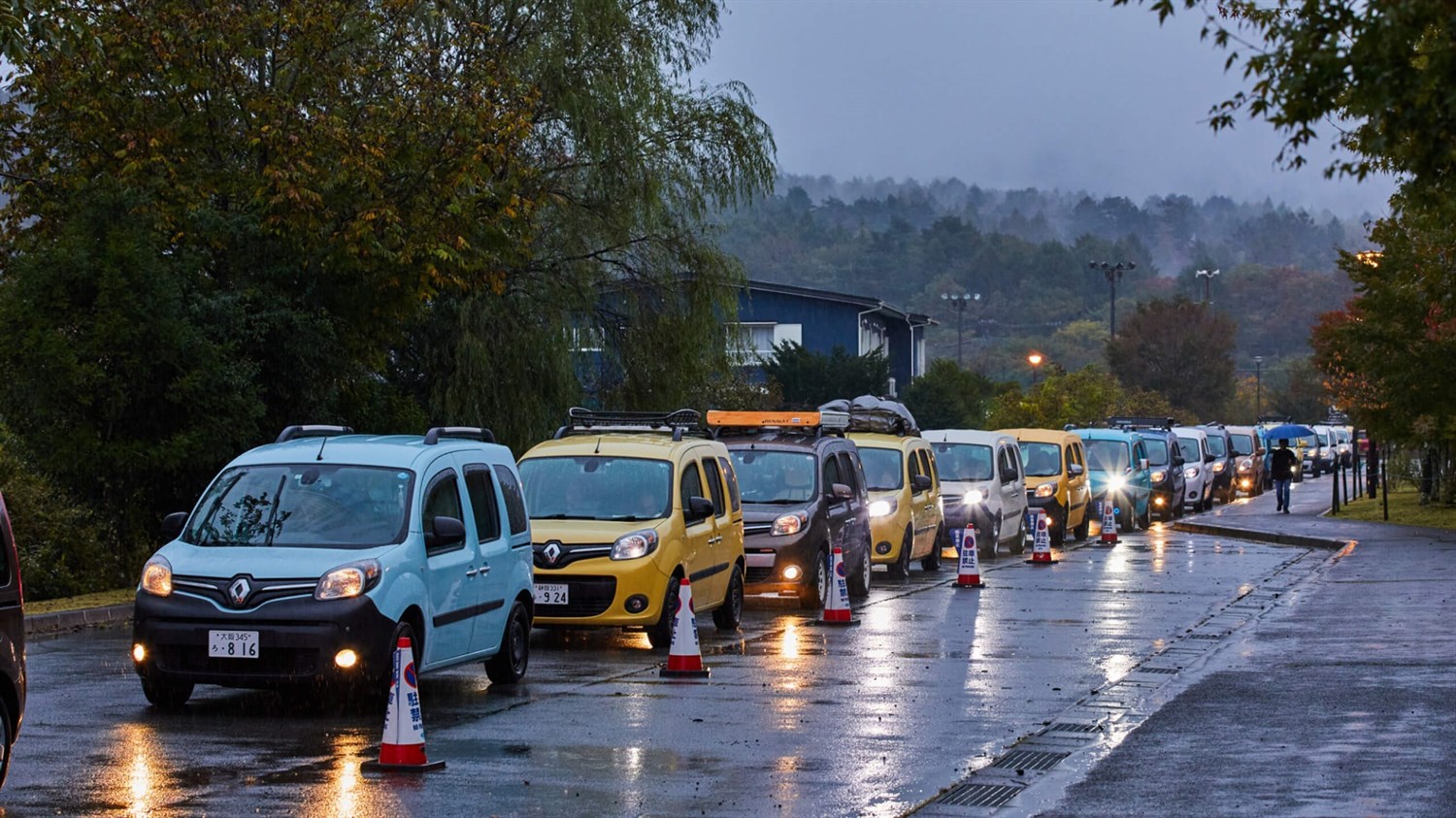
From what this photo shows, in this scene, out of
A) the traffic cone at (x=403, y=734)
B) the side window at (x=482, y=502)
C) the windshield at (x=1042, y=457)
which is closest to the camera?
the traffic cone at (x=403, y=734)

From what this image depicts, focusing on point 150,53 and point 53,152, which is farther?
point 53,152

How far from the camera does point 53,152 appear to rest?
2666 centimetres

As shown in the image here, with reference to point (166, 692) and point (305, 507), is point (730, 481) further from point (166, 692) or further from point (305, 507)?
point (166, 692)

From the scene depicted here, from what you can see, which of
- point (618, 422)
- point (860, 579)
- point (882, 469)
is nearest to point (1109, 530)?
point (882, 469)

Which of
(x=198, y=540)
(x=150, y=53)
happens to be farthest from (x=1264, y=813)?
(x=150, y=53)

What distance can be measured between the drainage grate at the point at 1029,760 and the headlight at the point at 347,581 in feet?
13.1

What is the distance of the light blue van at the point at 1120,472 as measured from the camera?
128 feet

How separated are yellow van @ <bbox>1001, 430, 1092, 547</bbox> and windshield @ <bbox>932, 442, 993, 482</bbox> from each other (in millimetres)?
3402

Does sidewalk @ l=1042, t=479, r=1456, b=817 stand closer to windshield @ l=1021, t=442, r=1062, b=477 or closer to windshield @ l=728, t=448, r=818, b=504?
windshield @ l=728, t=448, r=818, b=504

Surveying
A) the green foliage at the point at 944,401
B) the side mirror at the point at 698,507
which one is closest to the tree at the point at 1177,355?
the green foliage at the point at 944,401

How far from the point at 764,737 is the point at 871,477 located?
1485 cm

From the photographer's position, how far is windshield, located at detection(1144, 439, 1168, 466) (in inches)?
1747

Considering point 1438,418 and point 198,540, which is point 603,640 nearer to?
point 198,540

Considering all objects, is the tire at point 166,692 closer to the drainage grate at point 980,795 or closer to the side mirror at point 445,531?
the side mirror at point 445,531
